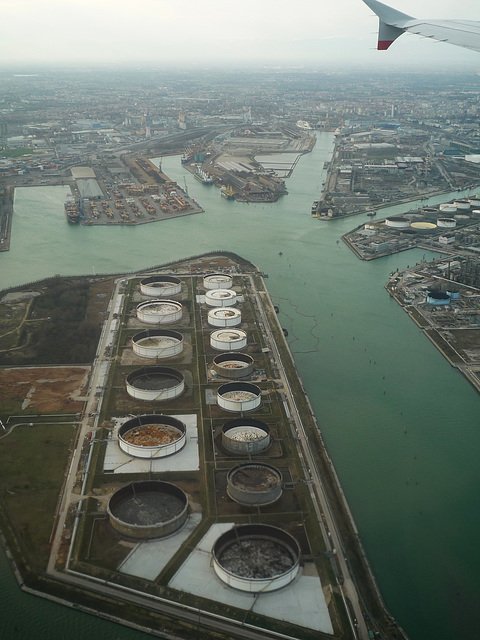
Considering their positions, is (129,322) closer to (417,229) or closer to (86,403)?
(86,403)

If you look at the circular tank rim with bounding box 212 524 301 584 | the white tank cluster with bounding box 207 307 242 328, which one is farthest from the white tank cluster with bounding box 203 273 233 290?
the circular tank rim with bounding box 212 524 301 584

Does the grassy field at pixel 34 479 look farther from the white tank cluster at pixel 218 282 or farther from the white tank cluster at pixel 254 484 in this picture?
the white tank cluster at pixel 218 282

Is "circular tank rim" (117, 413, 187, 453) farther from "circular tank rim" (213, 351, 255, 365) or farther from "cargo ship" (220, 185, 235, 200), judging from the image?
"cargo ship" (220, 185, 235, 200)

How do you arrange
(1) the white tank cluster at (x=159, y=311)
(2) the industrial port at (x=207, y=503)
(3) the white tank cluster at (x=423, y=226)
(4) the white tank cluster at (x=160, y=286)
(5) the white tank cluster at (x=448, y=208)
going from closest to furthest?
1. (2) the industrial port at (x=207, y=503)
2. (1) the white tank cluster at (x=159, y=311)
3. (4) the white tank cluster at (x=160, y=286)
4. (3) the white tank cluster at (x=423, y=226)
5. (5) the white tank cluster at (x=448, y=208)

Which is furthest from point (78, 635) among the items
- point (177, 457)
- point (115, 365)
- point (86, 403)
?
point (115, 365)

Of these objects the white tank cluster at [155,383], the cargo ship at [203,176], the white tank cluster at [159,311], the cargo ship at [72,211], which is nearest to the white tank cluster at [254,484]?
the white tank cluster at [155,383]

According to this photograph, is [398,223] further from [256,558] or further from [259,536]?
[256,558]

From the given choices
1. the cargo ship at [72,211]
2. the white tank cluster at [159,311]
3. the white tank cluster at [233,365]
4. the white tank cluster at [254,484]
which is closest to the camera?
the white tank cluster at [254,484]
